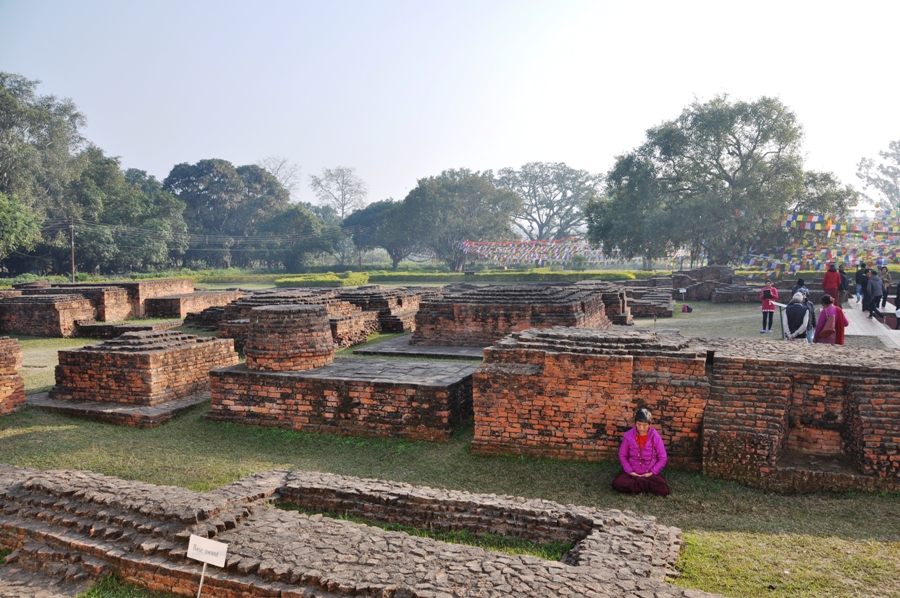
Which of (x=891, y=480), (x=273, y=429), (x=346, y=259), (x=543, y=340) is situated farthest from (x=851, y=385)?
(x=346, y=259)

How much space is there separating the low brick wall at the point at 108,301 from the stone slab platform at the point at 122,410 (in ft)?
28.0

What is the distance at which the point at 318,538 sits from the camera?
3.51 metres

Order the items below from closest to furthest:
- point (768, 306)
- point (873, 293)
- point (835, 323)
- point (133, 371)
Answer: point (133, 371)
point (835, 323)
point (768, 306)
point (873, 293)

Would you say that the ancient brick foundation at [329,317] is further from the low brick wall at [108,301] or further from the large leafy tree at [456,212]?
the large leafy tree at [456,212]

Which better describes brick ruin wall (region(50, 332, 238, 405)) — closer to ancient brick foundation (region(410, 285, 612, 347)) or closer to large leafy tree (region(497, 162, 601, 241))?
ancient brick foundation (region(410, 285, 612, 347))

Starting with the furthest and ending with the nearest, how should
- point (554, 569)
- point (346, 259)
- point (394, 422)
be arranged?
point (346, 259)
point (394, 422)
point (554, 569)

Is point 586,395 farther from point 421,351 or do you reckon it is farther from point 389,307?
point 389,307

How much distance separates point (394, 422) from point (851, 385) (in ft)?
12.8

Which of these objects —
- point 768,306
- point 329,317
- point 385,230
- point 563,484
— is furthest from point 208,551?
point 385,230

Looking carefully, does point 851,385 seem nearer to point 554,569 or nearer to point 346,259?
point 554,569

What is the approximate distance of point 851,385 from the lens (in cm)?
469

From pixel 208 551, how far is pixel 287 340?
3843mm

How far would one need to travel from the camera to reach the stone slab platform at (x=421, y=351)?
30.3 ft

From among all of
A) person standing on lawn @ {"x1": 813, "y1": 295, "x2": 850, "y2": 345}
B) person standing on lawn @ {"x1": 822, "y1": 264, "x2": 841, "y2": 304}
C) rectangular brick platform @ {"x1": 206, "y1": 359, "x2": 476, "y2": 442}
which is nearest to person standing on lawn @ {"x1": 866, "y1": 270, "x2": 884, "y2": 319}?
person standing on lawn @ {"x1": 822, "y1": 264, "x2": 841, "y2": 304}
